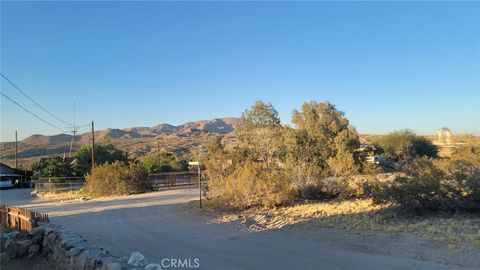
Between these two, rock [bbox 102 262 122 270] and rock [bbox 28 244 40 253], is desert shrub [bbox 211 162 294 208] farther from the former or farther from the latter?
rock [bbox 102 262 122 270]

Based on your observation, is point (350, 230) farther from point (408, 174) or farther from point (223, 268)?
point (223, 268)

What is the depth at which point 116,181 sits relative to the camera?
32.8 meters

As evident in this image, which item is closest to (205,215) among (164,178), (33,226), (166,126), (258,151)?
(33,226)

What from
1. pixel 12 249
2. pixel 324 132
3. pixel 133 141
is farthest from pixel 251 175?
pixel 133 141

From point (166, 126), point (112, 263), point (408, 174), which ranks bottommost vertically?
point (112, 263)

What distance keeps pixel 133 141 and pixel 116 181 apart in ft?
325

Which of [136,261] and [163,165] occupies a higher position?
[163,165]

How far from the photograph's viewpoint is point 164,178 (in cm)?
3934

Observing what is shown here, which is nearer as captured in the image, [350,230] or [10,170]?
[350,230]

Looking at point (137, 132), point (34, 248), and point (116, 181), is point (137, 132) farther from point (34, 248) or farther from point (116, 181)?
point (34, 248)

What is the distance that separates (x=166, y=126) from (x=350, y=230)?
183420 mm

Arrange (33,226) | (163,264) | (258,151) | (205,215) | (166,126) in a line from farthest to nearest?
(166,126), (258,151), (205,215), (33,226), (163,264)

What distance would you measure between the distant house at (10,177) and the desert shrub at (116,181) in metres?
32.8

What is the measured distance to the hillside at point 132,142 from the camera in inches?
4247
